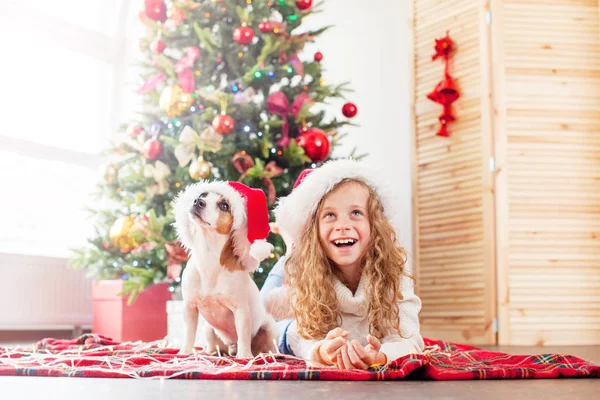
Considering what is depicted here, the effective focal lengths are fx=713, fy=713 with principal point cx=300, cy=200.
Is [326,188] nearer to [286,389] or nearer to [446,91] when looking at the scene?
[286,389]

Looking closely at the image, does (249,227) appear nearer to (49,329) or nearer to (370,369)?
(370,369)

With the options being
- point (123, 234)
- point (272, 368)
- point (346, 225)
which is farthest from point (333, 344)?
point (123, 234)

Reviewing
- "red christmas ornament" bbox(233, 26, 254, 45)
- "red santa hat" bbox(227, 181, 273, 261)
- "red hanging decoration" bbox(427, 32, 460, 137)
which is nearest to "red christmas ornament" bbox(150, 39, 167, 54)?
"red christmas ornament" bbox(233, 26, 254, 45)

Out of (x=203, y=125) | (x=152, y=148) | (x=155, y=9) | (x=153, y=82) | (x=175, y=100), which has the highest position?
(x=155, y=9)

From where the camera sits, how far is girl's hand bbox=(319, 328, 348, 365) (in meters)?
1.51

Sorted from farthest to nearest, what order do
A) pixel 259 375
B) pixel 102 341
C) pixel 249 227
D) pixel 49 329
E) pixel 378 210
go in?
pixel 49 329 < pixel 102 341 < pixel 249 227 < pixel 378 210 < pixel 259 375

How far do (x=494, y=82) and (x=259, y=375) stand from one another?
2.87m

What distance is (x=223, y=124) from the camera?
317cm

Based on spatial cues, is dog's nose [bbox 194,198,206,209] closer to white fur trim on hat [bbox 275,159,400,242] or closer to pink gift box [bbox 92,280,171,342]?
white fur trim on hat [bbox 275,159,400,242]

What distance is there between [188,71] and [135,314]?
1.28 metres

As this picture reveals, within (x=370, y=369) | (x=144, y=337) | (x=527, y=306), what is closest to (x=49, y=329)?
(x=144, y=337)

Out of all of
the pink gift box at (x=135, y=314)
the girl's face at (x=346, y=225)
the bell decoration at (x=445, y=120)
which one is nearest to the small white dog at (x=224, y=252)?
the girl's face at (x=346, y=225)

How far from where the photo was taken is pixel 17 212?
4.55 meters

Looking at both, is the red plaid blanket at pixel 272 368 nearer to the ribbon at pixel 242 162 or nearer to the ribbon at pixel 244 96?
the ribbon at pixel 242 162
